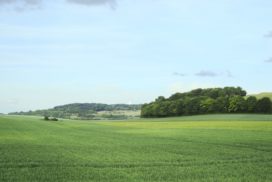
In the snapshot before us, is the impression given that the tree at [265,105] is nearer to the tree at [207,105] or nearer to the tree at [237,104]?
the tree at [237,104]

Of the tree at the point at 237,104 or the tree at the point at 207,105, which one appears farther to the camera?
the tree at the point at 207,105

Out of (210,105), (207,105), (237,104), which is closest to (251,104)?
(237,104)

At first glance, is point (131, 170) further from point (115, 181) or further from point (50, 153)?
point (50, 153)

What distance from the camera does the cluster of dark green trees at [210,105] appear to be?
396ft

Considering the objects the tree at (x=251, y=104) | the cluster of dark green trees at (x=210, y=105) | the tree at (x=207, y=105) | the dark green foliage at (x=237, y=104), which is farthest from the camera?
the tree at (x=207, y=105)

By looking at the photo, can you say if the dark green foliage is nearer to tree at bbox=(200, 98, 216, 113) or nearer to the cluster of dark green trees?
the cluster of dark green trees

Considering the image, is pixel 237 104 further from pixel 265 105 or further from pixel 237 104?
pixel 265 105

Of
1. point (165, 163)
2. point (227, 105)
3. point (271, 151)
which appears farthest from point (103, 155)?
point (227, 105)

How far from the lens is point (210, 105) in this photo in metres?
131

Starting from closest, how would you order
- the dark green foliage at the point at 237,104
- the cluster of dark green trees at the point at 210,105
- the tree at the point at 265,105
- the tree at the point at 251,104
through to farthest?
the tree at the point at 265,105
the tree at the point at 251,104
the cluster of dark green trees at the point at 210,105
the dark green foliage at the point at 237,104

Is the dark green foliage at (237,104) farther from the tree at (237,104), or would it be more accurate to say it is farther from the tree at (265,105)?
the tree at (265,105)

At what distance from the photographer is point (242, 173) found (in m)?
21.0

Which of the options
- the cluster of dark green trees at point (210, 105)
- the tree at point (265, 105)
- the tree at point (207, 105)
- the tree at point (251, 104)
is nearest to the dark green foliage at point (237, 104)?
the cluster of dark green trees at point (210, 105)

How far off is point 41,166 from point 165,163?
607 cm
